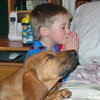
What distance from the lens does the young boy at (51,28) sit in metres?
1.71

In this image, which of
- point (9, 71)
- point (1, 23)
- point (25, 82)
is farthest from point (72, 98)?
point (1, 23)

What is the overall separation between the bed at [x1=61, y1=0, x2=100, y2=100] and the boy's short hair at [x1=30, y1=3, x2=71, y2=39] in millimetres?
146

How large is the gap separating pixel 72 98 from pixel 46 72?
297 millimetres

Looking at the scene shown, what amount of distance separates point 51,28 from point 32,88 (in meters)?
0.64

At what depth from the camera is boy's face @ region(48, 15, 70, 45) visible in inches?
67.4

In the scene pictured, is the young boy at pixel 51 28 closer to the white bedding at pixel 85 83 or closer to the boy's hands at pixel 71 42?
the boy's hands at pixel 71 42

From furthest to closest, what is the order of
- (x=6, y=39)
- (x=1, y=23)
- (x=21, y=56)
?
(x=1, y=23) → (x=6, y=39) → (x=21, y=56)

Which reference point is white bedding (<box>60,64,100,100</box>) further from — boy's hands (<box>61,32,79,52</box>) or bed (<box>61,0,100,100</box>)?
boy's hands (<box>61,32,79,52</box>)

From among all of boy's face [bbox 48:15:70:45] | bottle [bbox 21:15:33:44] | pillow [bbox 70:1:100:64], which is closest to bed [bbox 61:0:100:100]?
pillow [bbox 70:1:100:64]

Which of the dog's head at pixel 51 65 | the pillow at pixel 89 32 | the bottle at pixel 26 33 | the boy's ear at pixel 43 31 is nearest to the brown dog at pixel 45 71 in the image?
the dog's head at pixel 51 65

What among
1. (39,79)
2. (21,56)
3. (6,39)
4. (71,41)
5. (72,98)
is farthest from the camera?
(6,39)

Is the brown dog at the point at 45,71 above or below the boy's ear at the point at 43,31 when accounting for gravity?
below

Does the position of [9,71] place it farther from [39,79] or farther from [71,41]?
[39,79]

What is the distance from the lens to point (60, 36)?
68.1 inches
